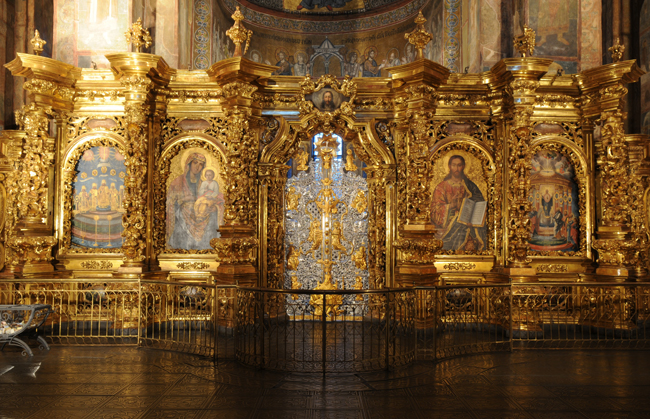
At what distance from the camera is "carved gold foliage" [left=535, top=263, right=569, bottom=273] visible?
10070mm

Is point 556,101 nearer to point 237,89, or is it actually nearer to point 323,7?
point 237,89

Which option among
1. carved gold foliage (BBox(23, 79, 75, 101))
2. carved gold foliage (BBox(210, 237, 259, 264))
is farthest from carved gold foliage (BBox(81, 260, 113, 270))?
carved gold foliage (BBox(23, 79, 75, 101))

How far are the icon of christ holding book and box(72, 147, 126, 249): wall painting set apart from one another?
6808 mm

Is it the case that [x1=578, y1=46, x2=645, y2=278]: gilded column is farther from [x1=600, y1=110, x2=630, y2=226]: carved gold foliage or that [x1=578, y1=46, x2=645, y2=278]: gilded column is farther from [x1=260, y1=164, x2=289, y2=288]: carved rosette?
[x1=260, y1=164, x2=289, y2=288]: carved rosette

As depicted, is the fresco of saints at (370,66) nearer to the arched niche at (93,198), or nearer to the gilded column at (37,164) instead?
the arched niche at (93,198)

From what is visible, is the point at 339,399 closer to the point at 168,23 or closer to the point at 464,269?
the point at 464,269

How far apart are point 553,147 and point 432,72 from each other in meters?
3.13

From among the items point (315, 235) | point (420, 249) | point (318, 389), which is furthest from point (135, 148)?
point (318, 389)

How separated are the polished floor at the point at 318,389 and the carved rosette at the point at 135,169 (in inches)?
108

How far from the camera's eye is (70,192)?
10156 millimetres

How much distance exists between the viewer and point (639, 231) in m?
11.6

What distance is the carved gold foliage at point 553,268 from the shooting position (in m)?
10.1

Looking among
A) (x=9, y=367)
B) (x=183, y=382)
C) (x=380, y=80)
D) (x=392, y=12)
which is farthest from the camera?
(x=392, y=12)


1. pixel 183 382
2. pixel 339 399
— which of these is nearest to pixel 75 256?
pixel 183 382
